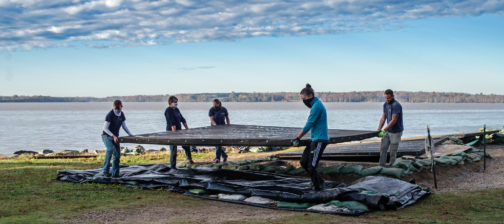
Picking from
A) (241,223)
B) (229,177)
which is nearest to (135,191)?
(229,177)

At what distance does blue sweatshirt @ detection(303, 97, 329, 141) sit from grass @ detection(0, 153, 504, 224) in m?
1.41

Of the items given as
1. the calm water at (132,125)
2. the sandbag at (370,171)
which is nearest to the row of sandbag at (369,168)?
the sandbag at (370,171)

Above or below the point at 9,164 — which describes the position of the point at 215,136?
above

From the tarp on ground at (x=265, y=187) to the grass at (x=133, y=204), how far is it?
10.1 inches

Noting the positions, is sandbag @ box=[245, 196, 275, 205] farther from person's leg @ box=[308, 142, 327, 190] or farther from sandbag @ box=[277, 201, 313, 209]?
person's leg @ box=[308, 142, 327, 190]

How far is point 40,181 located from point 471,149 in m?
12.6

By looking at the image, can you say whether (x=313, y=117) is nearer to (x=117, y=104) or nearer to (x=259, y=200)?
(x=259, y=200)

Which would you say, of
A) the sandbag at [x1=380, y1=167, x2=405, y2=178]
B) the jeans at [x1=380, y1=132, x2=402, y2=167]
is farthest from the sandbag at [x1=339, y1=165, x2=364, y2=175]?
the jeans at [x1=380, y1=132, x2=402, y2=167]

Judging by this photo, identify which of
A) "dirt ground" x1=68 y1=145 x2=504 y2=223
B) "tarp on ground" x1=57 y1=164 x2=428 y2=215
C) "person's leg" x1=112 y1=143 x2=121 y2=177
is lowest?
"dirt ground" x1=68 y1=145 x2=504 y2=223

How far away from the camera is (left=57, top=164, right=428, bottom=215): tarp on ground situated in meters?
8.76

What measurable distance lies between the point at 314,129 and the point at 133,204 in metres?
3.39

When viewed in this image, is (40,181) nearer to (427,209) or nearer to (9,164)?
(9,164)

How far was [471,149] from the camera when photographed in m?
16.8

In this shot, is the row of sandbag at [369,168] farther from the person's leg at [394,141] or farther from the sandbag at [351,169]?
the person's leg at [394,141]
